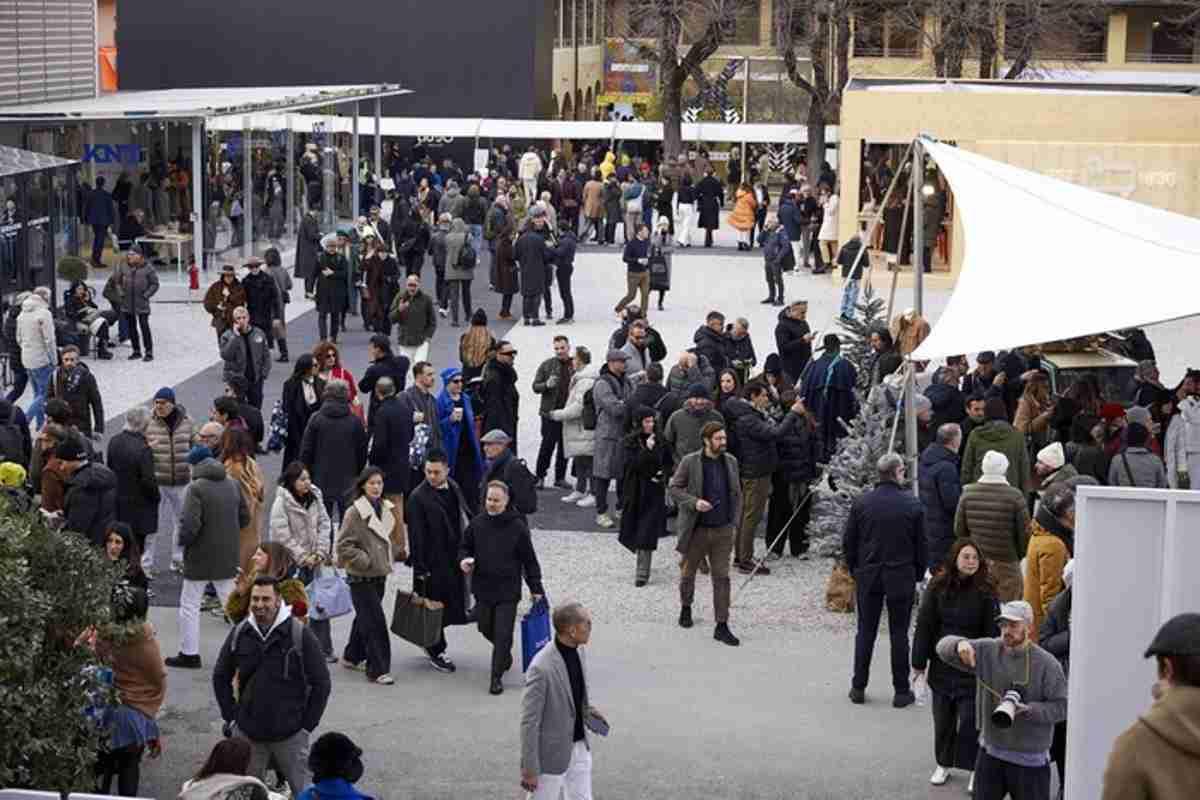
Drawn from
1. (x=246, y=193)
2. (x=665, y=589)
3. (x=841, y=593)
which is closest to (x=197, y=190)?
(x=246, y=193)

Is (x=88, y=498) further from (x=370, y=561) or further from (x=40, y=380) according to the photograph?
(x=40, y=380)

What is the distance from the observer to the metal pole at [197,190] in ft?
95.7

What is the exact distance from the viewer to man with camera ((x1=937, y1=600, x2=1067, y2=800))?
30.2 feet

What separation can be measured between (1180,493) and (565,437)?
9.82 metres

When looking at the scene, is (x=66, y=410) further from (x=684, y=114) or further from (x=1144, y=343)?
(x=684, y=114)

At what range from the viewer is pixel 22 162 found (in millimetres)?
24750

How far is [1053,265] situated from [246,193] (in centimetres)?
1916

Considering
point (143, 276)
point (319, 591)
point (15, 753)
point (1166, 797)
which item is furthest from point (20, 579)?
point (143, 276)

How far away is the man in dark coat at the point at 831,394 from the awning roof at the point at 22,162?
10.8m

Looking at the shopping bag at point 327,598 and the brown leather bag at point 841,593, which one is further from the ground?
the shopping bag at point 327,598

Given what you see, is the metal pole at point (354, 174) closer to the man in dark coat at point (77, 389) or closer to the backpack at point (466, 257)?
the backpack at point (466, 257)

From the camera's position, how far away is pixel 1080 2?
178ft

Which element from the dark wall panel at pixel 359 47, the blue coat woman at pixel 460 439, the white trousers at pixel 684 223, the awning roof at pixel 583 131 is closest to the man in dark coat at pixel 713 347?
the blue coat woman at pixel 460 439

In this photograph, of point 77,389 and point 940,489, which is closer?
point 940,489
